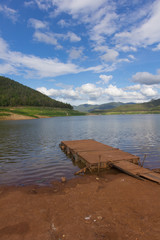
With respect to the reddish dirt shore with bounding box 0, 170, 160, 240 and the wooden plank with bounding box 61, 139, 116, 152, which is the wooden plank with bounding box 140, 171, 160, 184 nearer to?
the reddish dirt shore with bounding box 0, 170, 160, 240

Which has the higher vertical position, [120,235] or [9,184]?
[120,235]

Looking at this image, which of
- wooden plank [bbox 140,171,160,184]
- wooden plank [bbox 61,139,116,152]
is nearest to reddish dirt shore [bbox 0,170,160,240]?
wooden plank [bbox 140,171,160,184]

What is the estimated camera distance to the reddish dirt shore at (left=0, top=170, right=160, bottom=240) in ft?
24.0

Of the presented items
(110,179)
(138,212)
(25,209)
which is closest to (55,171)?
(110,179)

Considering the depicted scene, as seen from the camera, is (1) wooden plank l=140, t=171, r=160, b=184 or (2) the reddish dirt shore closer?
(2) the reddish dirt shore

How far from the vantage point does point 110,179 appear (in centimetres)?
1414

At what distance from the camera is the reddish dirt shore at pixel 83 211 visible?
24.0ft

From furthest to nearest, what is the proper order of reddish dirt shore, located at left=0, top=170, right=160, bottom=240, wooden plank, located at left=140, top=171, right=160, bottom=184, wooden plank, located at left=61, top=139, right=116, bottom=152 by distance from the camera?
1. wooden plank, located at left=61, top=139, right=116, bottom=152
2. wooden plank, located at left=140, top=171, right=160, bottom=184
3. reddish dirt shore, located at left=0, top=170, right=160, bottom=240

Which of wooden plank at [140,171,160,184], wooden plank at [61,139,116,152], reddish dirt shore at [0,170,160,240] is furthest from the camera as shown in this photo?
wooden plank at [61,139,116,152]

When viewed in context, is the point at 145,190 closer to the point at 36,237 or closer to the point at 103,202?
the point at 103,202

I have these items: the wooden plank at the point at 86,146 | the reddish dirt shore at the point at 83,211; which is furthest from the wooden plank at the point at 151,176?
the wooden plank at the point at 86,146

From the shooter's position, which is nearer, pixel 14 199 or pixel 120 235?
pixel 120 235

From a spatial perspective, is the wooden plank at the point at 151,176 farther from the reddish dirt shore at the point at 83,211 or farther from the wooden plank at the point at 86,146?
the wooden plank at the point at 86,146

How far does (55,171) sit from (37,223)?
8.48 metres
